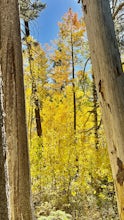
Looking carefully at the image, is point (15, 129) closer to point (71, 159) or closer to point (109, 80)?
point (109, 80)

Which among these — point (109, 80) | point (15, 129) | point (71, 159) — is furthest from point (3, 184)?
point (71, 159)

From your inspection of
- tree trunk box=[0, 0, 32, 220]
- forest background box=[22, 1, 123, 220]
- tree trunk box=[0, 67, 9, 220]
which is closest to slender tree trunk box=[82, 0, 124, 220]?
tree trunk box=[0, 0, 32, 220]

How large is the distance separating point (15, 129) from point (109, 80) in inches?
28.9

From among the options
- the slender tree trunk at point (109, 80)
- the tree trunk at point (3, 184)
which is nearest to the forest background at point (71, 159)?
the slender tree trunk at point (109, 80)

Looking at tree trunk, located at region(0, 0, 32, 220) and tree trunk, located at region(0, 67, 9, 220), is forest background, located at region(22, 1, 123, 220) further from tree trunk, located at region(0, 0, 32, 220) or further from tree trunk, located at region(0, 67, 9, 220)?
tree trunk, located at region(0, 67, 9, 220)

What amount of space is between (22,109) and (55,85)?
8695mm

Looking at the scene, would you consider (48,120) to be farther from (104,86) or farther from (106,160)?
(104,86)

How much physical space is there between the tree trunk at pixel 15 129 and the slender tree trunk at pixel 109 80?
61cm

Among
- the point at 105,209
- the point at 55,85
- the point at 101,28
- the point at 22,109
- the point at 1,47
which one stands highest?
the point at 55,85

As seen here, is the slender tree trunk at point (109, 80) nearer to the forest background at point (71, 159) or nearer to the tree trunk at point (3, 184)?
the tree trunk at point (3, 184)

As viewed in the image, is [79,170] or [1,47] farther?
[79,170]

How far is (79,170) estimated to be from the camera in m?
6.30

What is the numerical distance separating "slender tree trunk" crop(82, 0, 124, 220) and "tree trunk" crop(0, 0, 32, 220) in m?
0.61

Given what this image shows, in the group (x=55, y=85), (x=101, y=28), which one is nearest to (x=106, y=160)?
(x=101, y=28)
